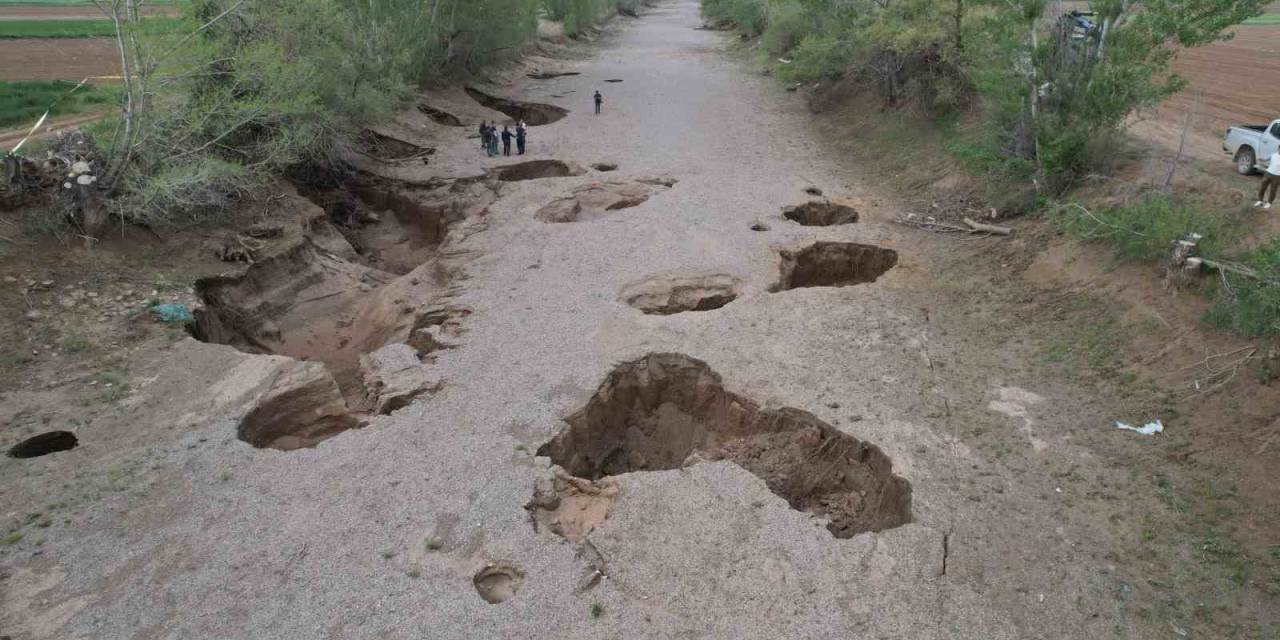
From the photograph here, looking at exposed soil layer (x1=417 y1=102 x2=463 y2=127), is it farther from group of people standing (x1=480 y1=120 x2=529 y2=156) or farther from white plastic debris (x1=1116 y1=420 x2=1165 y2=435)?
white plastic debris (x1=1116 y1=420 x2=1165 y2=435)

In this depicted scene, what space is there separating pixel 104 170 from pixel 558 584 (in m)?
11.7

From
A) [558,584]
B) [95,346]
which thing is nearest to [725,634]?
[558,584]

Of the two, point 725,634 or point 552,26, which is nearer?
point 725,634

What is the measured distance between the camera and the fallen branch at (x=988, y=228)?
1480 centimetres

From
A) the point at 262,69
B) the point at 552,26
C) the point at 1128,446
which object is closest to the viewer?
the point at 1128,446

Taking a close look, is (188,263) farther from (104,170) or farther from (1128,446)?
(1128,446)

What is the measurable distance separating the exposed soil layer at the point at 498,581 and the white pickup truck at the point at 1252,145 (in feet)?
46.5

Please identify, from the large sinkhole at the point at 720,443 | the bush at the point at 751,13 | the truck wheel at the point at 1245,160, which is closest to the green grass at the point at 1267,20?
the bush at the point at 751,13

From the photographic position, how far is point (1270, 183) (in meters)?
11.3

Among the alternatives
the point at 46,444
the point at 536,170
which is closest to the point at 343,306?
the point at 46,444

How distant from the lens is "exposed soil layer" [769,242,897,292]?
1475cm

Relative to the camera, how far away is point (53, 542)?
746 cm

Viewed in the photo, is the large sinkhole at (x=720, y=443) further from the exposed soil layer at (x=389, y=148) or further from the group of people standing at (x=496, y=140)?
the exposed soil layer at (x=389, y=148)

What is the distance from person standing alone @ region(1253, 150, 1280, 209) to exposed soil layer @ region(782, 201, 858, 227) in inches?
289
